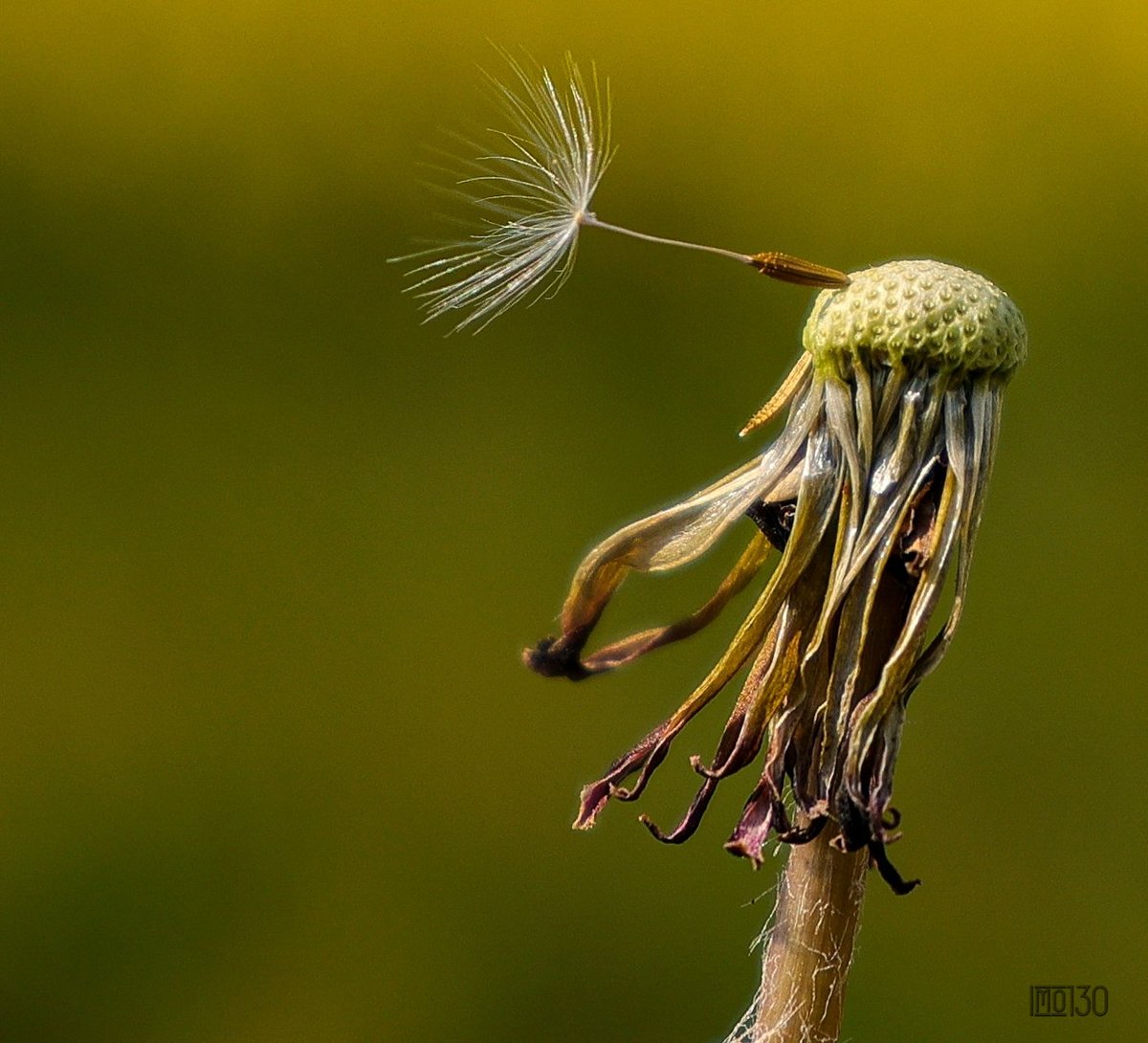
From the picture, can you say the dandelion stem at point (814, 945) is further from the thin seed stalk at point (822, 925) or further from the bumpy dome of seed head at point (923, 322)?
the bumpy dome of seed head at point (923, 322)

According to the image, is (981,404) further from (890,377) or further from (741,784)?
(741,784)

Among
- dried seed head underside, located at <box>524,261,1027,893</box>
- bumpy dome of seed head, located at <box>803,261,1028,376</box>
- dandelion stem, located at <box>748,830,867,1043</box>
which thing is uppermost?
bumpy dome of seed head, located at <box>803,261,1028,376</box>

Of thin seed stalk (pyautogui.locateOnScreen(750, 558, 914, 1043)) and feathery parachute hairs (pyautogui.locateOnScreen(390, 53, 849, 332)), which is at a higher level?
feathery parachute hairs (pyautogui.locateOnScreen(390, 53, 849, 332))

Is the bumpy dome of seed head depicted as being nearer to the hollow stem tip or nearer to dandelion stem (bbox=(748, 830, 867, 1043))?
the hollow stem tip

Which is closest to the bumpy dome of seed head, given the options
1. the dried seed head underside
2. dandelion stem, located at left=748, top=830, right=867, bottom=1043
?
the dried seed head underside

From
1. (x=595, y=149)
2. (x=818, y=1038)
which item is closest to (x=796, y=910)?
(x=818, y=1038)

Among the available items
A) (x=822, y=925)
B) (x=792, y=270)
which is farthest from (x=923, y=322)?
(x=822, y=925)

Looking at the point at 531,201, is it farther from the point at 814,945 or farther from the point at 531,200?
the point at 814,945
